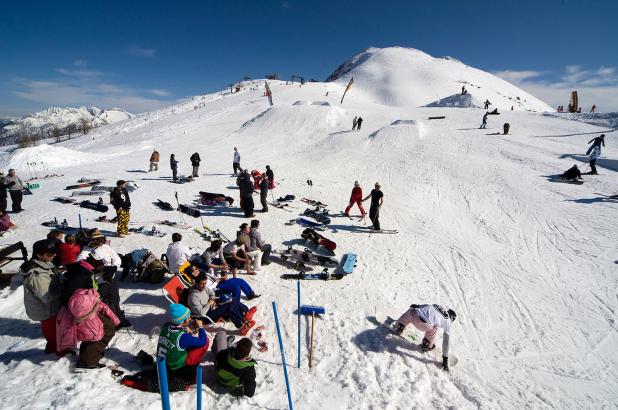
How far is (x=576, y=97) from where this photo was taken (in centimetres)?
3944

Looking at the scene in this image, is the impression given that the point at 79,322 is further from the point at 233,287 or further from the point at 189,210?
the point at 189,210

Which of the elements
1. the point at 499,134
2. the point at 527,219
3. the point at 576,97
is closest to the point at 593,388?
the point at 527,219

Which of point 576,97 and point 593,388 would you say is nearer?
point 593,388

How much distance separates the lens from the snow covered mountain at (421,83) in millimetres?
73875

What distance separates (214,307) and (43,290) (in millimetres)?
3064

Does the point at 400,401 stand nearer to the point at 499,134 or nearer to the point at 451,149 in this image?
the point at 451,149

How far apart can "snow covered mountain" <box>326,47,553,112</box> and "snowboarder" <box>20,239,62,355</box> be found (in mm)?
75981

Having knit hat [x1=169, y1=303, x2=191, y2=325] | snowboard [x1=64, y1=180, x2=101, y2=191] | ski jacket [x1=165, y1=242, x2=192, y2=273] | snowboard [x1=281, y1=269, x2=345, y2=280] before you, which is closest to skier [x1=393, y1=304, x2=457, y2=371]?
snowboard [x1=281, y1=269, x2=345, y2=280]

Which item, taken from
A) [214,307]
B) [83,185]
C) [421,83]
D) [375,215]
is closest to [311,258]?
[214,307]

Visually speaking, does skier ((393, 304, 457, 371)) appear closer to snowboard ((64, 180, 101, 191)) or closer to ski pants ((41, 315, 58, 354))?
ski pants ((41, 315, 58, 354))

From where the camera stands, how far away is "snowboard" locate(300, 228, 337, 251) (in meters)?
10.4

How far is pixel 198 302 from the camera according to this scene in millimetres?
6246

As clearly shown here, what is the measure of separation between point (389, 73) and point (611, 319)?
314 ft

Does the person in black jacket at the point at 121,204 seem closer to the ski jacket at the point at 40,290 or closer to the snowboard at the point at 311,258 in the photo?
the ski jacket at the point at 40,290
